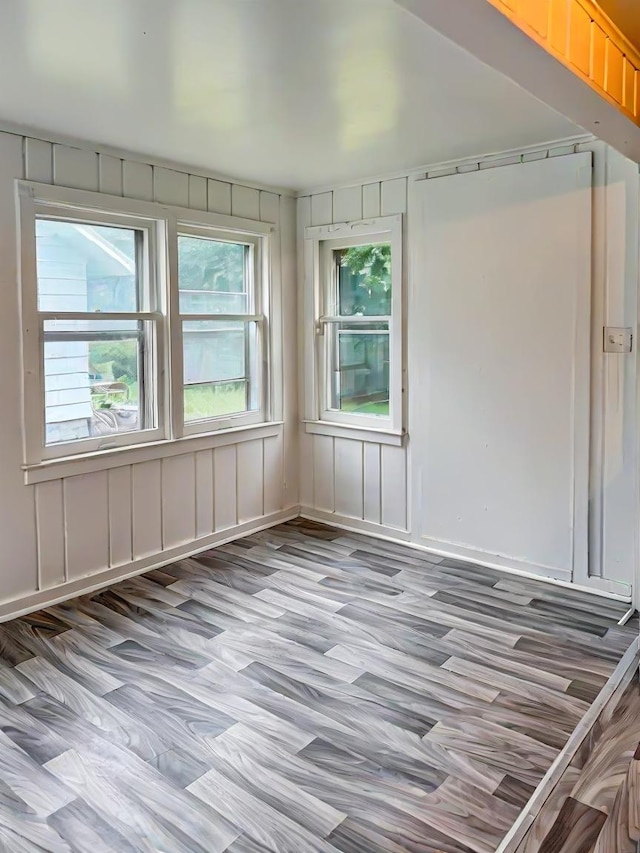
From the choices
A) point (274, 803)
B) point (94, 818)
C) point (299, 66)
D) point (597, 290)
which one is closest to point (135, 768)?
point (94, 818)

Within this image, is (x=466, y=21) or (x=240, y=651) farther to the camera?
(x=240, y=651)

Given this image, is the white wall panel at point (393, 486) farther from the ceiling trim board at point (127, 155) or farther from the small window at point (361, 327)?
the ceiling trim board at point (127, 155)

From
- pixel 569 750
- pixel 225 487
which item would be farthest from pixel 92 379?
pixel 569 750

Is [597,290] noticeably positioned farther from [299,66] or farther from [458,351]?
[299,66]

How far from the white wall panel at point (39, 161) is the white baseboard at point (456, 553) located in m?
2.88

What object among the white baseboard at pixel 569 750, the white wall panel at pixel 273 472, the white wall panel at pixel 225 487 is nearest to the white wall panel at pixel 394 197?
the white wall panel at pixel 273 472

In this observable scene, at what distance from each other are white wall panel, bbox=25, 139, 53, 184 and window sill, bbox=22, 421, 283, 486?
1453 millimetres

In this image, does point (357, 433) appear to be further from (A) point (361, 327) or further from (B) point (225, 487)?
(B) point (225, 487)

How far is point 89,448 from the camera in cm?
376

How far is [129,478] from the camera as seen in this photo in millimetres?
3955

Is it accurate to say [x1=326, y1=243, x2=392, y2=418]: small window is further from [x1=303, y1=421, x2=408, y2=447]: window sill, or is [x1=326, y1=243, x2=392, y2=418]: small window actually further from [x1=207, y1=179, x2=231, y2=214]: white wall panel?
[x1=207, y1=179, x2=231, y2=214]: white wall panel

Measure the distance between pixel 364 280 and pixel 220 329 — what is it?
105 cm

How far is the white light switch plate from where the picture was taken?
3424 millimetres

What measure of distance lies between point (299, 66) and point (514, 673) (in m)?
2.62
